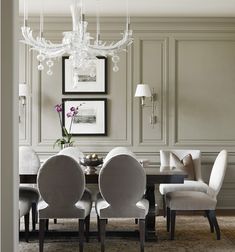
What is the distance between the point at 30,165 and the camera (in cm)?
445

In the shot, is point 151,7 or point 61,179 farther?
point 151,7

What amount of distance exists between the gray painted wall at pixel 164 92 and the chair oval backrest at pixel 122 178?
76.9 inches

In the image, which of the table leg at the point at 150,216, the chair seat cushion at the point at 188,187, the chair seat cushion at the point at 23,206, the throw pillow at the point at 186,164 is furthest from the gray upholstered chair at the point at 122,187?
the throw pillow at the point at 186,164

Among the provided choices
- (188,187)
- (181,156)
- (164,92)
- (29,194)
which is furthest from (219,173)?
(29,194)

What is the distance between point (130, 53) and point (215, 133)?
1321 millimetres

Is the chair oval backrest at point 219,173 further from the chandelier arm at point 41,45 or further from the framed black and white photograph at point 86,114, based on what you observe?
the chandelier arm at point 41,45

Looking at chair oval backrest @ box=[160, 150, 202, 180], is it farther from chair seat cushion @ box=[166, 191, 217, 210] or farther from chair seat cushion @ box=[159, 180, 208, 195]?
chair seat cushion @ box=[166, 191, 217, 210]

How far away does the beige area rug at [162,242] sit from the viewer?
3.67m

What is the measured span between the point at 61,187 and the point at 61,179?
59mm

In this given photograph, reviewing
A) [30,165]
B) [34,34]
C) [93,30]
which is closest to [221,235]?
[30,165]

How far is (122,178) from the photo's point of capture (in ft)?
11.1

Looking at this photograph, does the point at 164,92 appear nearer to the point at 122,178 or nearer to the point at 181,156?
the point at 181,156

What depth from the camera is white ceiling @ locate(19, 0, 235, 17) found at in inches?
185

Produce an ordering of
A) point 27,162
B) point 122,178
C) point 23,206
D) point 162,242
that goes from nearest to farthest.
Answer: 1. point 122,178
2. point 23,206
3. point 162,242
4. point 27,162
